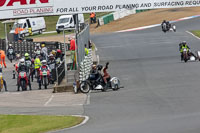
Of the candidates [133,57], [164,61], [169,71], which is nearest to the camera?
[169,71]

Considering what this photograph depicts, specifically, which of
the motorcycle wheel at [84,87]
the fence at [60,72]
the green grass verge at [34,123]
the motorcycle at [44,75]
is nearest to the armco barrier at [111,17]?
the fence at [60,72]

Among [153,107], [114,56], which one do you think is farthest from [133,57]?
[153,107]

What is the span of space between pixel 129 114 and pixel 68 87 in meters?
8.43

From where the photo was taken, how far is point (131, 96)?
73.6ft

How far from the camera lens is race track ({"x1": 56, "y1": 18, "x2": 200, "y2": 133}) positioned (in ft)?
50.1

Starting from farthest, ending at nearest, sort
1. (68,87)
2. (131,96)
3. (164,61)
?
1. (164,61)
2. (68,87)
3. (131,96)

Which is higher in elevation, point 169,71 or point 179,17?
point 179,17

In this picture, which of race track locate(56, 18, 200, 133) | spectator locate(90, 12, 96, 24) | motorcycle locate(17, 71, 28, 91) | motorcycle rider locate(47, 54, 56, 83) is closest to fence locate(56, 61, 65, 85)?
motorcycle rider locate(47, 54, 56, 83)

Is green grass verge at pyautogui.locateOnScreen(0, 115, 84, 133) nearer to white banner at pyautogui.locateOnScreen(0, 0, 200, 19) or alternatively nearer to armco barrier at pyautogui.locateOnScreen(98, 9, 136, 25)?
white banner at pyautogui.locateOnScreen(0, 0, 200, 19)

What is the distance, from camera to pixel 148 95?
22.2 meters

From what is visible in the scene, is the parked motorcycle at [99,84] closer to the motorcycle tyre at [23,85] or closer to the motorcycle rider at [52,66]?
the motorcycle tyre at [23,85]

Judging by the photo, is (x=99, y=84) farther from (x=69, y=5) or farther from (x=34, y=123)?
(x=69, y=5)

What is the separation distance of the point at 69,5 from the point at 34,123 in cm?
1783

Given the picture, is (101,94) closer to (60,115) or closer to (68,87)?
(68,87)
